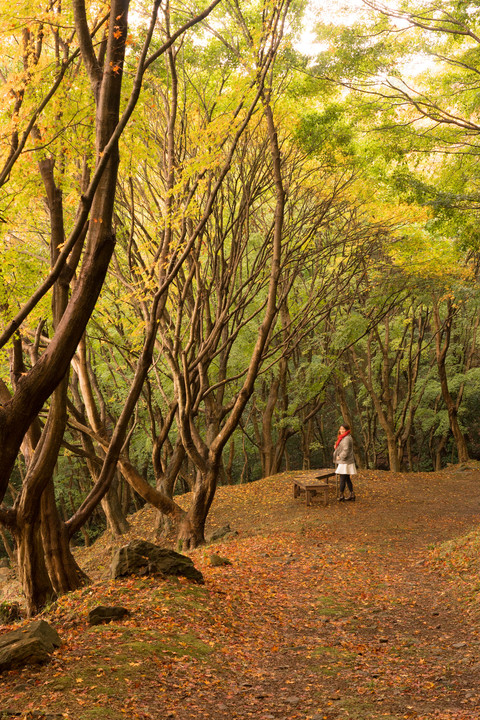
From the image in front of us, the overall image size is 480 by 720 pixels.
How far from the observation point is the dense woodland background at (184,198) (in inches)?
232

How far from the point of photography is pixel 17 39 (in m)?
7.38

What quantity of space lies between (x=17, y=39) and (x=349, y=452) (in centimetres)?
954

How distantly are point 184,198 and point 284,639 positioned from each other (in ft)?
22.8

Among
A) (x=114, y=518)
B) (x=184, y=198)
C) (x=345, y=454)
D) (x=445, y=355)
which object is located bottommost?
(x=114, y=518)

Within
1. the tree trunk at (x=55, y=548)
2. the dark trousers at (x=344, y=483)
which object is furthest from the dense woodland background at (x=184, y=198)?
the dark trousers at (x=344, y=483)

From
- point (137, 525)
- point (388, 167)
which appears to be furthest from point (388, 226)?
point (137, 525)

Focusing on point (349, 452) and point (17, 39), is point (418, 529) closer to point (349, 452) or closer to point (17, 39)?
point (349, 452)

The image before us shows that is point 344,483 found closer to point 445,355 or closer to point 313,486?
point 313,486

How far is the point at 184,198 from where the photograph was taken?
32.3 feet

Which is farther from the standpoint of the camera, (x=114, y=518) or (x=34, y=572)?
(x=114, y=518)

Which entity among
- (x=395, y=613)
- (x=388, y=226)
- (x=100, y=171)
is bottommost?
(x=395, y=613)

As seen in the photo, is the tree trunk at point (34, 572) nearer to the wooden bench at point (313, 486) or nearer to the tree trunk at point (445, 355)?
the wooden bench at point (313, 486)

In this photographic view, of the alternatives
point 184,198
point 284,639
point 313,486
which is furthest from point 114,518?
point 284,639

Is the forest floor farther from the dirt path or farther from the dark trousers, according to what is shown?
the dark trousers
